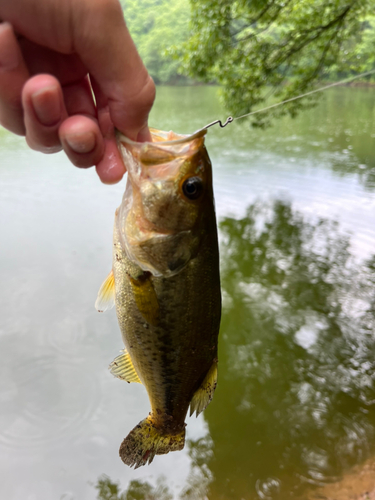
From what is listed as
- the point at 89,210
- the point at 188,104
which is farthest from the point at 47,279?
the point at 188,104

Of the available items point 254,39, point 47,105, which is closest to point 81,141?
point 47,105

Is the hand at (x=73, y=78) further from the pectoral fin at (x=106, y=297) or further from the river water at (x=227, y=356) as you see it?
the river water at (x=227, y=356)

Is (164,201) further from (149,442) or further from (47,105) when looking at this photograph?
(149,442)

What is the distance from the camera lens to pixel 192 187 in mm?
1354

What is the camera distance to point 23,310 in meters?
4.92

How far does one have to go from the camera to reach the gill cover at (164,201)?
1.30 m

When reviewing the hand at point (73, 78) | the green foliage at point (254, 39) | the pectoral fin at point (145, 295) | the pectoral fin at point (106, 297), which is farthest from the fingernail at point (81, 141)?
the green foliage at point (254, 39)

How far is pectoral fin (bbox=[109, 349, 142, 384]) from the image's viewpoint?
1.79 m

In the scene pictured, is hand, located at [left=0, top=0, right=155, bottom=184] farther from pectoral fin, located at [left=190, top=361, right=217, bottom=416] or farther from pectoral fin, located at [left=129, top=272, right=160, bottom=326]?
pectoral fin, located at [left=190, top=361, right=217, bottom=416]

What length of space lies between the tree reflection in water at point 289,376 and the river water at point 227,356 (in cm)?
1

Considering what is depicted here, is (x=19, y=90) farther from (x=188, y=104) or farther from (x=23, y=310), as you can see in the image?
(x=188, y=104)

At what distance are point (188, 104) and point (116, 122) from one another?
2216 centimetres

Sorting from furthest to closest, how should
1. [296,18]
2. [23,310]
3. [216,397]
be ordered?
[296,18] < [23,310] < [216,397]

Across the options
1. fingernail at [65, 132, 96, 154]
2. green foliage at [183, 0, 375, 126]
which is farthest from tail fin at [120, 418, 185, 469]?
green foliage at [183, 0, 375, 126]
